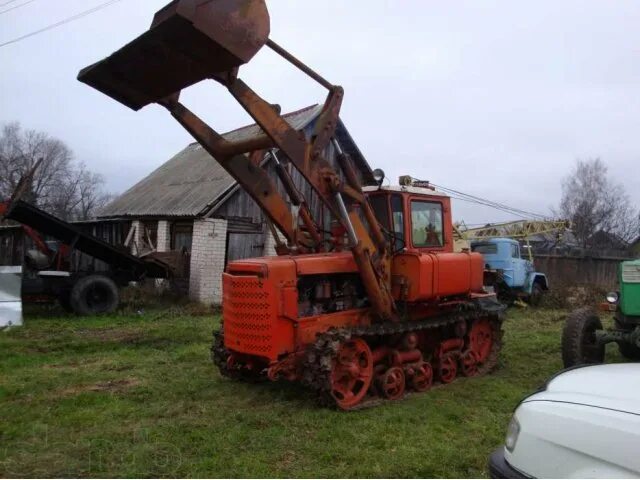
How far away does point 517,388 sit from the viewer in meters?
6.99

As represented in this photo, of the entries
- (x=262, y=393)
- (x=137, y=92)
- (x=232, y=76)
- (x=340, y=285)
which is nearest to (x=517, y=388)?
(x=340, y=285)

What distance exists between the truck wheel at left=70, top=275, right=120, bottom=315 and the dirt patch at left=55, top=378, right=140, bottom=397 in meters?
6.39

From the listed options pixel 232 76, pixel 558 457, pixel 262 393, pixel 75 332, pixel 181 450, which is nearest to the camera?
pixel 558 457

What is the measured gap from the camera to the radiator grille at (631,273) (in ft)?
27.1

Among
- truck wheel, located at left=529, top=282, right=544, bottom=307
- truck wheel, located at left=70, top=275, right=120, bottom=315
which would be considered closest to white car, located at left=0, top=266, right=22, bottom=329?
truck wheel, located at left=70, top=275, right=120, bottom=315

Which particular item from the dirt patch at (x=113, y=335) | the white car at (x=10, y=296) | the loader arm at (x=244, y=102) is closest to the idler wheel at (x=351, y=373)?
the loader arm at (x=244, y=102)

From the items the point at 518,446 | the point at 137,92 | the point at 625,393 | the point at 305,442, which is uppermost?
the point at 137,92

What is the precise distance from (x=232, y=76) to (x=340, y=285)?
9.17ft

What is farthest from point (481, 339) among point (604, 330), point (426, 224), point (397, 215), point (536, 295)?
point (536, 295)

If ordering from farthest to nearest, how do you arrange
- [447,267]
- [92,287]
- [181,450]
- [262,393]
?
[92,287] < [447,267] < [262,393] < [181,450]

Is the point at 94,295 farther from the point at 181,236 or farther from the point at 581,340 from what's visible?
the point at 581,340

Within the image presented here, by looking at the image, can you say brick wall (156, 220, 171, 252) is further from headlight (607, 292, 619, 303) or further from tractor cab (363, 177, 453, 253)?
headlight (607, 292, 619, 303)

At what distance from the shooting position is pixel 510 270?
57.5 feet

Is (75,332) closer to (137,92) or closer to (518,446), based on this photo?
(137,92)
